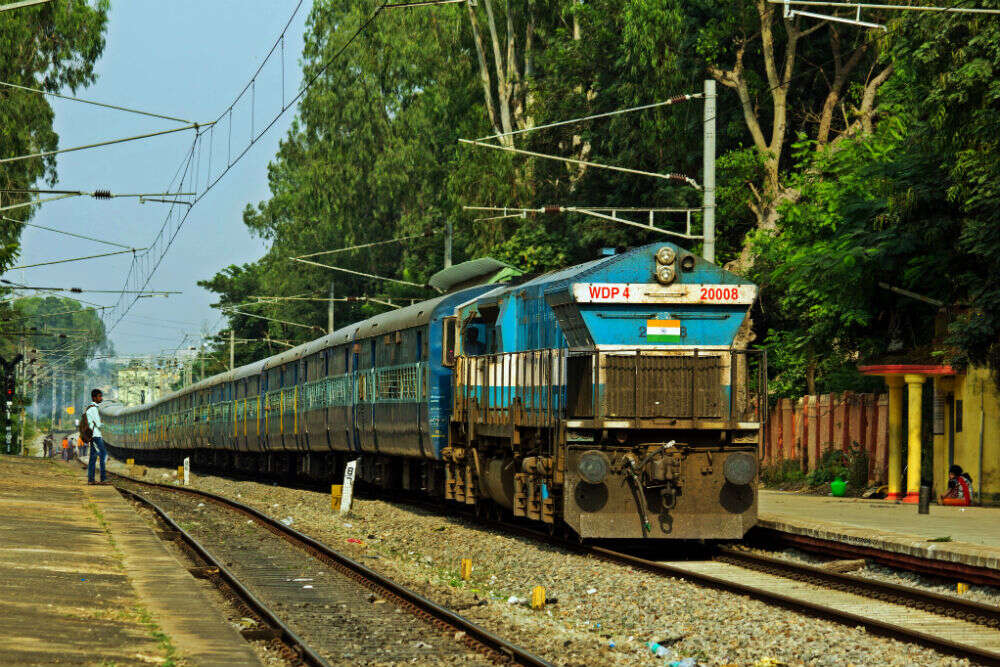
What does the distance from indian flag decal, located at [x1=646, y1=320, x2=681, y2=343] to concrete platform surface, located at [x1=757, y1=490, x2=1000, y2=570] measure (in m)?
3.05

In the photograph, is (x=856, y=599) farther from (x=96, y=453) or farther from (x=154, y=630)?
(x=96, y=453)

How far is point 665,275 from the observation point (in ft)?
57.5

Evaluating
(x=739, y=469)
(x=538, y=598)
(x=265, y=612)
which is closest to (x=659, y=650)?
(x=538, y=598)

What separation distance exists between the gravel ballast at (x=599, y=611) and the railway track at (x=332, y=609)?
0.40m

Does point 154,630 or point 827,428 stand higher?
point 827,428

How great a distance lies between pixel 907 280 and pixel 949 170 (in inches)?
134

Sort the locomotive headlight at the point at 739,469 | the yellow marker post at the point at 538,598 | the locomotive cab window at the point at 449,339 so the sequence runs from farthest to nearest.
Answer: the locomotive cab window at the point at 449,339 → the locomotive headlight at the point at 739,469 → the yellow marker post at the point at 538,598

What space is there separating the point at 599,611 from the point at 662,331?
529cm

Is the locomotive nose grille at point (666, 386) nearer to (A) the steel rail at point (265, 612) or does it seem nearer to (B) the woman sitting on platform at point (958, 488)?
(A) the steel rail at point (265, 612)

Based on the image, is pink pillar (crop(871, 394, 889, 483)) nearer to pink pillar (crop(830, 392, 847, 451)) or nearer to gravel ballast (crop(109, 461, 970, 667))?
pink pillar (crop(830, 392, 847, 451))

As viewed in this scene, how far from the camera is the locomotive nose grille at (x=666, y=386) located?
1700 centimetres

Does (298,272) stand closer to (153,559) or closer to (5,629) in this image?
(153,559)

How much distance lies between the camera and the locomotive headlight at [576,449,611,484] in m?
16.5

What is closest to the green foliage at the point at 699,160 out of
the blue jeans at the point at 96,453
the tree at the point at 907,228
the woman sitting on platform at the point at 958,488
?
the tree at the point at 907,228
